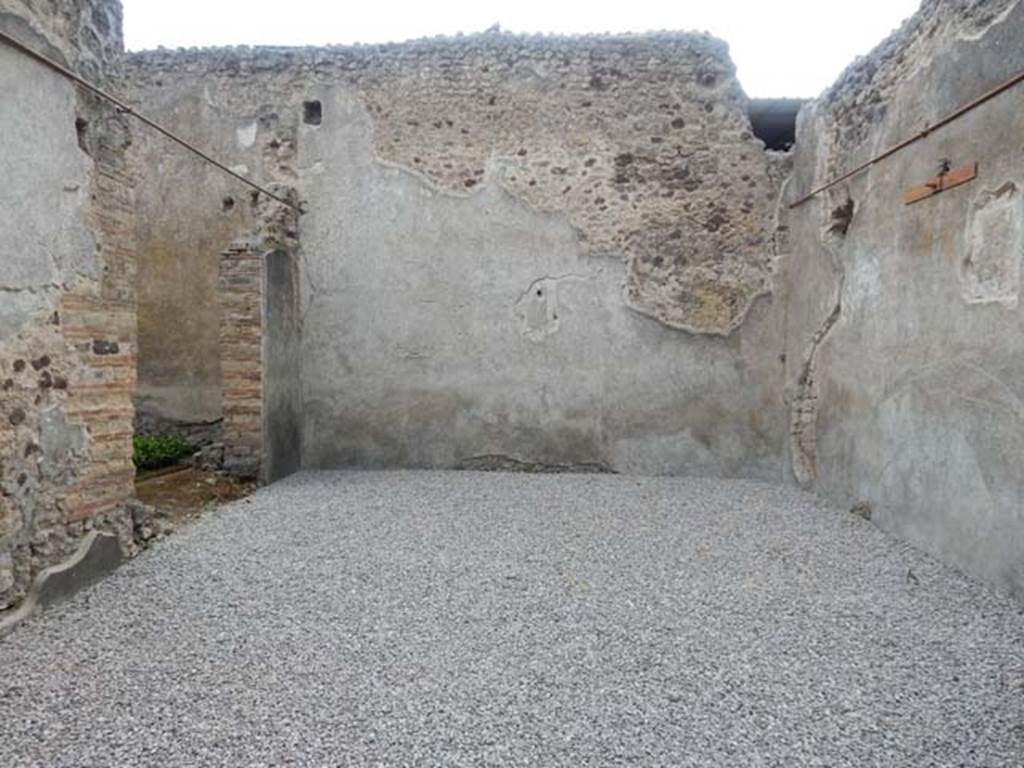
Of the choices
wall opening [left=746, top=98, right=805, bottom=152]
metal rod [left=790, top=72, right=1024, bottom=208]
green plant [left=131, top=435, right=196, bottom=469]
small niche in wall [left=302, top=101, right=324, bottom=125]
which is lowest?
green plant [left=131, top=435, right=196, bottom=469]

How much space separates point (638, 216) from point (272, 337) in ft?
11.2

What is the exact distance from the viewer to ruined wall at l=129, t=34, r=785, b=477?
6.35 meters

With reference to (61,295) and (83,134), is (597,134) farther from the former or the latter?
(61,295)

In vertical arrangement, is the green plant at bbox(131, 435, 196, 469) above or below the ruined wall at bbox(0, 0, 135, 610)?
below

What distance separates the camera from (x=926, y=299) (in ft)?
13.2

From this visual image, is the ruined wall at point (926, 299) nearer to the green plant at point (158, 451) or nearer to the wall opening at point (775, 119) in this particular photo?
the wall opening at point (775, 119)

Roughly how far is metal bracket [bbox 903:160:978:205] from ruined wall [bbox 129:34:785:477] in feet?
7.09

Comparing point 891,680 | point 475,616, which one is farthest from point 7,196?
point 891,680

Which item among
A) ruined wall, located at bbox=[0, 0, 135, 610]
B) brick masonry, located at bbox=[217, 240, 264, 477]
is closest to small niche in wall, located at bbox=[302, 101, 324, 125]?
brick masonry, located at bbox=[217, 240, 264, 477]

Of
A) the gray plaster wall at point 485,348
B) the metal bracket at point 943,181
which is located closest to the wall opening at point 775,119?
the gray plaster wall at point 485,348

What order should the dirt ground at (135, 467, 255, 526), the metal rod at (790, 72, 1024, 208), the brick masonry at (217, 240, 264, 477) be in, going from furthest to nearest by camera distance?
the brick masonry at (217, 240, 264, 477)
the dirt ground at (135, 467, 255, 526)
the metal rod at (790, 72, 1024, 208)

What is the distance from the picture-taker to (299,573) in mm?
3639

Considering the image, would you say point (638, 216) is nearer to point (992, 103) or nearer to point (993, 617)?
point (992, 103)

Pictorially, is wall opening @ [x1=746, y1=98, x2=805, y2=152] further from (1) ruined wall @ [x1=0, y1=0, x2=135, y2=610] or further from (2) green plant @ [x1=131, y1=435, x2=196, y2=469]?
(2) green plant @ [x1=131, y1=435, x2=196, y2=469]
